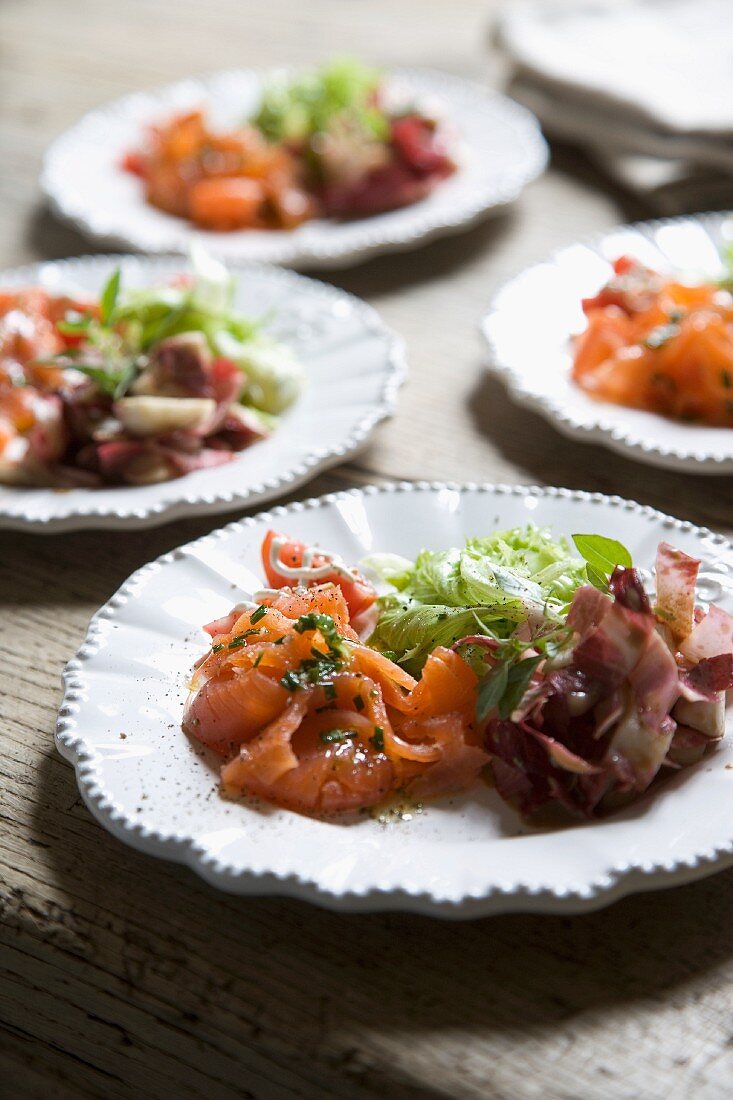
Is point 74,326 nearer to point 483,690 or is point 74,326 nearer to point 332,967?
point 483,690

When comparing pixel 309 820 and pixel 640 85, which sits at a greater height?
pixel 640 85

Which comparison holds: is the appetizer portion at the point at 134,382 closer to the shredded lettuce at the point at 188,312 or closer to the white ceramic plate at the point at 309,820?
the shredded lettuce at the point at 188,312

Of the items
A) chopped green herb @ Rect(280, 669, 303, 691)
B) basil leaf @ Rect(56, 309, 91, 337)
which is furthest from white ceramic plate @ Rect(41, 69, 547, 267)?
chopped green herb @ Rect(280, 669, 303, 691)

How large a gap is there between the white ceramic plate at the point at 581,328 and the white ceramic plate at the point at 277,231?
1.32 feet

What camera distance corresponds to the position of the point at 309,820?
1381 mm

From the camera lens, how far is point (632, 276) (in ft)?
8.45

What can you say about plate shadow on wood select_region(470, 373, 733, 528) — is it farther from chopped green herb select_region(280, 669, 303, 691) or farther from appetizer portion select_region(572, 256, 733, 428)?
chopped green herb select_region(280, 669, 303, 691)

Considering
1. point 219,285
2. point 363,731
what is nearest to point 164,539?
point 219,285

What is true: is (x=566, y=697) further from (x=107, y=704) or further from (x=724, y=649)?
(x=107, y=704)

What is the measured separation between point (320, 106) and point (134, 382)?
139 centimetres

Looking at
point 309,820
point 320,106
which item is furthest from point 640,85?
Result: point 309,820

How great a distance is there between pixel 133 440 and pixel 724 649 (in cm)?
118

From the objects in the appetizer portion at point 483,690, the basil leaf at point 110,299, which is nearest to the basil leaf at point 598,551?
the appetizer portion at point 483,690

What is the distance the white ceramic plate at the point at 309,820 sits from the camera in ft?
4.08
